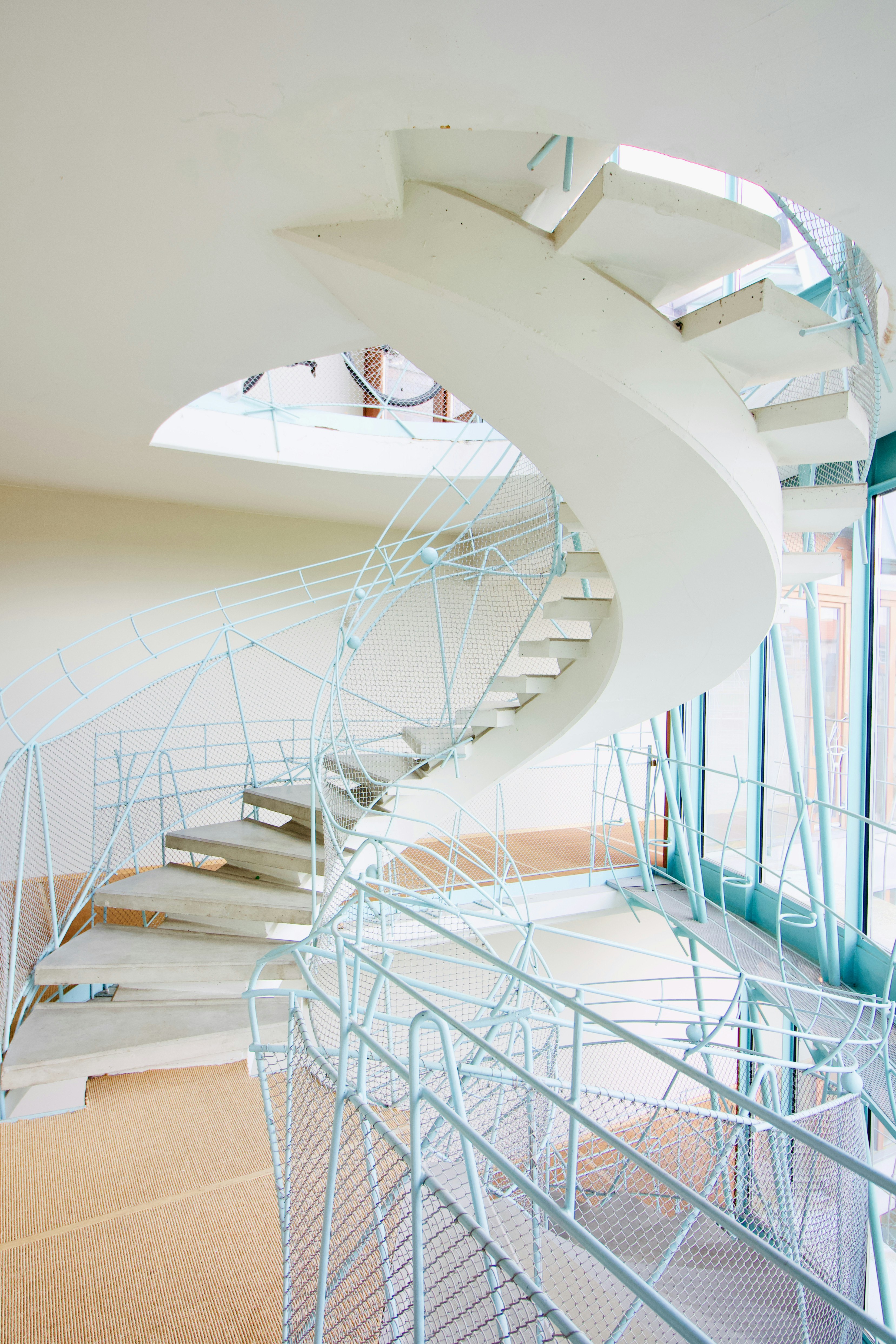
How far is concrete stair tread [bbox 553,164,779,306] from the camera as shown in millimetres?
1636

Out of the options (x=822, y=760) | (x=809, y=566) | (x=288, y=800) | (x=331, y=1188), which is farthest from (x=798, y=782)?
(x=331, y=1188)

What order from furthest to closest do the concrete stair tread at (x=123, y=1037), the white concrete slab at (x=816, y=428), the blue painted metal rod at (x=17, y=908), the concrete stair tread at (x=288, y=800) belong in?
the concrete stair tread at (x=288, y=800), the blue painted metal rod at (x=17, y=908), the concrete stair tread at (x=123, y=1037), the white concrete slab at (x=816, y=428)

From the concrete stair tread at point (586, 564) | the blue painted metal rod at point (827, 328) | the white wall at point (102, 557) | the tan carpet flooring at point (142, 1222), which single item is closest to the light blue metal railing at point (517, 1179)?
the tan carpet flooring at point (142, 1222)

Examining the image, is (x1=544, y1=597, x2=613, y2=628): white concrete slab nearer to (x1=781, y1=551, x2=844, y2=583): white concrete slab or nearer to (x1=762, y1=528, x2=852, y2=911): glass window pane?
(x1=781, y1=551, x2=844, y2=583): white concrete slab

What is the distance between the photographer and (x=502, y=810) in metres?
5.02

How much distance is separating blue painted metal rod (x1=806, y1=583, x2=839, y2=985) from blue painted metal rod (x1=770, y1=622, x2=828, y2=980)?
3 cm

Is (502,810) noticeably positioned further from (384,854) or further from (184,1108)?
(184,1108)

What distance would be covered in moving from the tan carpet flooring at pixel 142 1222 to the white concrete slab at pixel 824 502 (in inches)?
105

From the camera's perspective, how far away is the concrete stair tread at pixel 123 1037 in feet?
7.90

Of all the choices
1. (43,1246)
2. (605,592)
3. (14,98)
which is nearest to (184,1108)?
(43,1246)

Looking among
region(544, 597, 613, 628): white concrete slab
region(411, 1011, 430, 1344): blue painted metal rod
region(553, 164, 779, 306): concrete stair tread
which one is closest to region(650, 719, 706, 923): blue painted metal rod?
region(544, 597, 613, 628): white concrete slab

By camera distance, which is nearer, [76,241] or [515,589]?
[76,241]

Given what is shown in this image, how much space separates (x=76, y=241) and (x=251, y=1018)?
1.84 m

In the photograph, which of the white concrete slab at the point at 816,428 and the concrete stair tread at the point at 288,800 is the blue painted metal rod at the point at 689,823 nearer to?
the concrete stair tread at the point at 288,800
